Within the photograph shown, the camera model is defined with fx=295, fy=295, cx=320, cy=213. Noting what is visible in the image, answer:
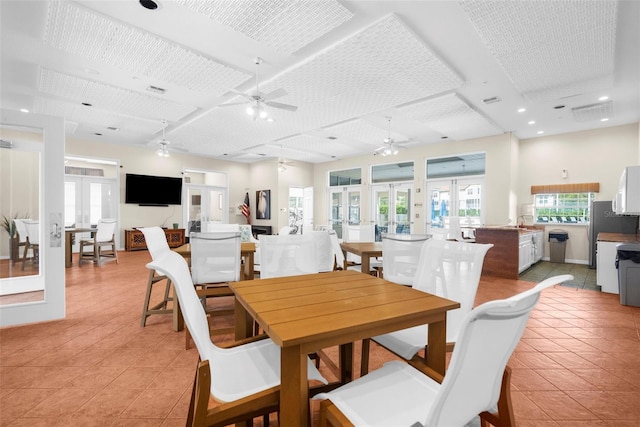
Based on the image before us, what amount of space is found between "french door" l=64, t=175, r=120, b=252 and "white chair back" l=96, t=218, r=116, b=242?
1.85m

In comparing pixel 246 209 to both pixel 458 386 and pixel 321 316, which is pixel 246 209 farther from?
pixel 458 386

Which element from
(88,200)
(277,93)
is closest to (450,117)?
(277,93)

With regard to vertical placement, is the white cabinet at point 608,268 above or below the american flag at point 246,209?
below

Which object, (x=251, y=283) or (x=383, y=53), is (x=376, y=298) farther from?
(x=383, y=53)

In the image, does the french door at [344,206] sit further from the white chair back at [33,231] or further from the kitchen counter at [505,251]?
the white chair back at [33,231]

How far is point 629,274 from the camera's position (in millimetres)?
3781

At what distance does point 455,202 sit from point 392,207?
188 cm

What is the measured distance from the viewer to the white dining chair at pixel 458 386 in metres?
0.77

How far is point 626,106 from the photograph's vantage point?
207 inches

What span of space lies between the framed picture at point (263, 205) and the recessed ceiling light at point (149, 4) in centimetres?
765

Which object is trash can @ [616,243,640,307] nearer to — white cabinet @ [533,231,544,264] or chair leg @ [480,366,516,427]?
white cabinet @ [533,231,544,264]

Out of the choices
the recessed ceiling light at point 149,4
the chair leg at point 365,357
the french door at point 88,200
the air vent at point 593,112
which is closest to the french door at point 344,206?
the air vent at point 593,112

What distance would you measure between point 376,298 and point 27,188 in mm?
3805

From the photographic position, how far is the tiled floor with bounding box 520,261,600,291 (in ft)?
16.3
